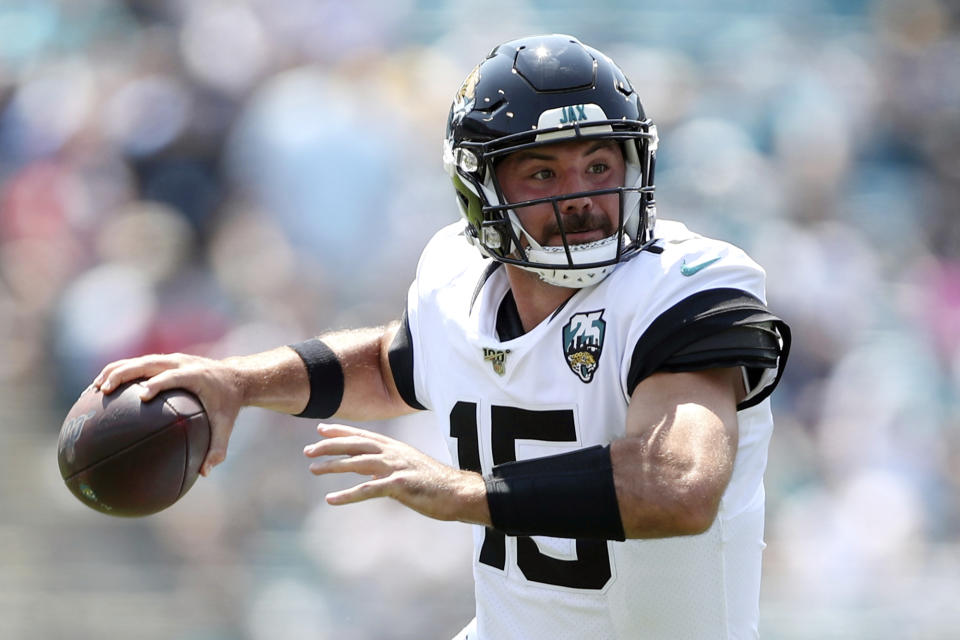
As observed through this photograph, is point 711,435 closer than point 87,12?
Yes

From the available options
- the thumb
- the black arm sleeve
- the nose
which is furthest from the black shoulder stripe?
the black arm sleeve

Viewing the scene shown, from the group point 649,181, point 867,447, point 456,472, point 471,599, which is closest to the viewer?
point 456,472

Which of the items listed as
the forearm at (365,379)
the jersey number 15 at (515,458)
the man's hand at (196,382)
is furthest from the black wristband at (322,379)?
the jersey number 15 at (515,458)

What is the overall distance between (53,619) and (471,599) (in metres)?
1.63

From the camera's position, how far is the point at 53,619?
4488mm

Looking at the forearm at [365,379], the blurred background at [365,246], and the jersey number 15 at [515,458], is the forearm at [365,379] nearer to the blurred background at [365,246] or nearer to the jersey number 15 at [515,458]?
the jersey number 15 at [515,458]

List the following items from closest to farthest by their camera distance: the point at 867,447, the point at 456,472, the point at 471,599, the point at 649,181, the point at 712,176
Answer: the point at 456,472, the point at 649,181, the point at 471,599, the point at 867,447, the point at 712,176

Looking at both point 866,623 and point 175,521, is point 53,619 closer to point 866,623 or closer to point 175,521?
point 175,521

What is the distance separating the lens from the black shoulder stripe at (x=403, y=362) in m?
2.86

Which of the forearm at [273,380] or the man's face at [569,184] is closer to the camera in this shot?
the man's face at [569,184]

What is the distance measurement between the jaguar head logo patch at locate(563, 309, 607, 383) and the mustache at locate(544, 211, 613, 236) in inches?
7.3

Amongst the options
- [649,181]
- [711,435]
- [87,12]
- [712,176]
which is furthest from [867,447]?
[87,12]

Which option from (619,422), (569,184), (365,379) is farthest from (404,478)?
(365,379)

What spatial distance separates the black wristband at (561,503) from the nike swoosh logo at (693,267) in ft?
1.53
